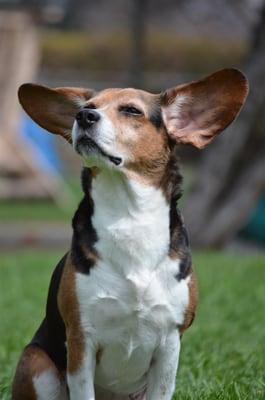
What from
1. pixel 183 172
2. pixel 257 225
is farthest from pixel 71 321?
pixel 257 225

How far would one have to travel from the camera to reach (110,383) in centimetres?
514

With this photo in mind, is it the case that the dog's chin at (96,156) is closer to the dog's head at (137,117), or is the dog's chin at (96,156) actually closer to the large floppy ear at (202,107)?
the dog's head at (137,117)

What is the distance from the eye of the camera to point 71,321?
4.90 metres

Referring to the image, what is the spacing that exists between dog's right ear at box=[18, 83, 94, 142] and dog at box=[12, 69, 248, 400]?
4cm

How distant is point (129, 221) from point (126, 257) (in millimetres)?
164

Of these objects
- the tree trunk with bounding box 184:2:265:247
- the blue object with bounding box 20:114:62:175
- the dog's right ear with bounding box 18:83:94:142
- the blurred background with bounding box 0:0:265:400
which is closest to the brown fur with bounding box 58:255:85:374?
the dog's right ear with bounding box 18:83:94:142

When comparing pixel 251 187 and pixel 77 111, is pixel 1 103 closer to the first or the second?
pixel 251 187

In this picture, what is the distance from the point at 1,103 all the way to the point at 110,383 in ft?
47.9

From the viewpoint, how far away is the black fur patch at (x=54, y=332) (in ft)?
16.9

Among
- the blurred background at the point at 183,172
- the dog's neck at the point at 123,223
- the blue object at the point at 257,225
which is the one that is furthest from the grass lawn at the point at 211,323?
the blue object at the point at 257,225

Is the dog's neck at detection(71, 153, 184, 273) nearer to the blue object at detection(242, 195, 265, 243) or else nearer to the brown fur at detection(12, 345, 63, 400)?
the brown fur at detection(12, 345, 63, 400)

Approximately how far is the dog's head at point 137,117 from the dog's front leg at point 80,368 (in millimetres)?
761

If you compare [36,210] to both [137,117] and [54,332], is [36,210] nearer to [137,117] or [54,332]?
[54,332]

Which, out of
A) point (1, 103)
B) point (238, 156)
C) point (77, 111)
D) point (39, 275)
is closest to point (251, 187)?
point (238, 156)
